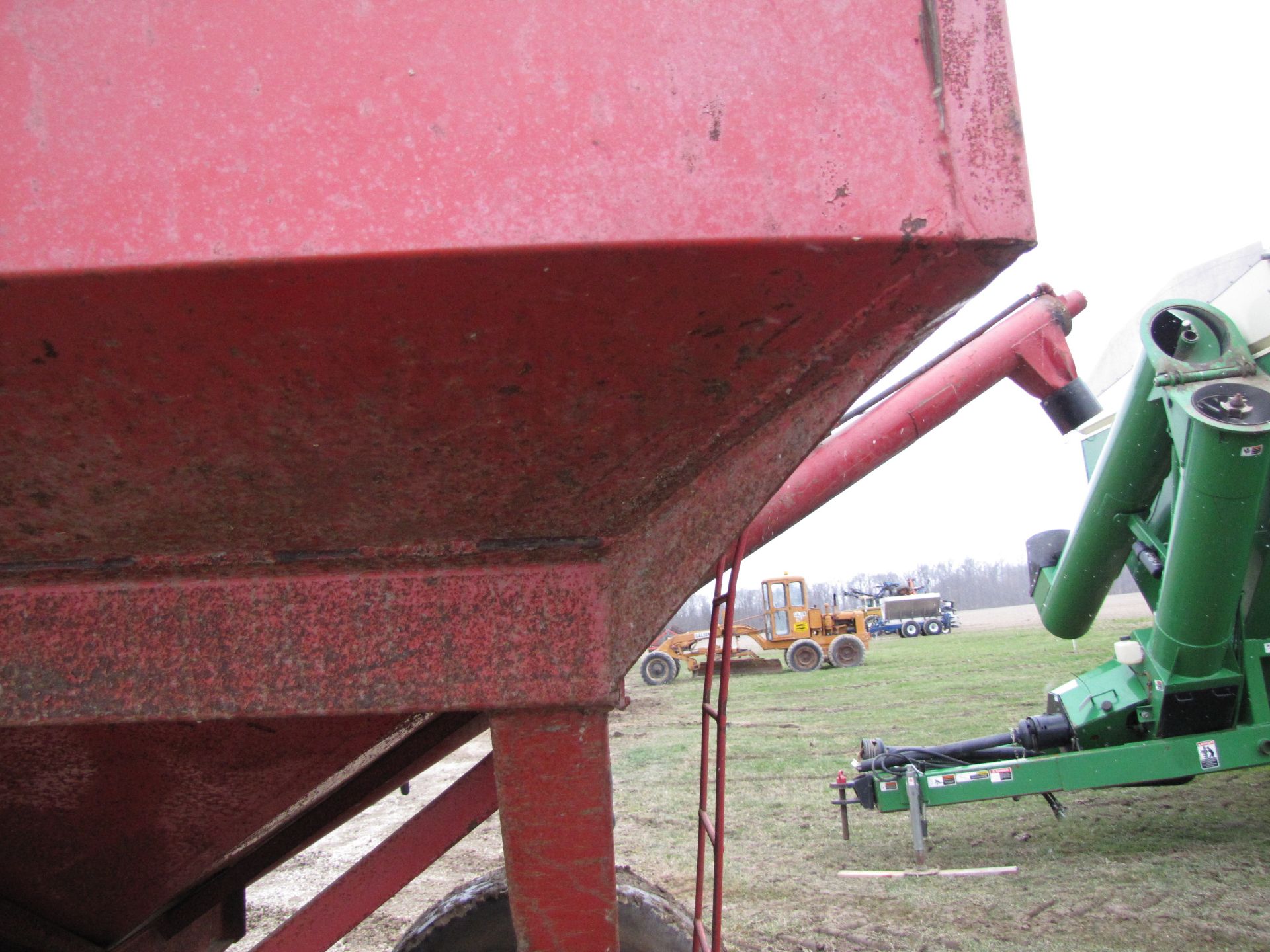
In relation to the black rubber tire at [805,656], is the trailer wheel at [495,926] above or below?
above

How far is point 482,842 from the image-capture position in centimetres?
555

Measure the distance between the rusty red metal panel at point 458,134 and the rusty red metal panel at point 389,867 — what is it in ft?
4.85

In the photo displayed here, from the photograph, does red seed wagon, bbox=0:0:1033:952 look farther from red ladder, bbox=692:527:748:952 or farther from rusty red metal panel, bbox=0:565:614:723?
red ladder, bbox=692:527:748:952

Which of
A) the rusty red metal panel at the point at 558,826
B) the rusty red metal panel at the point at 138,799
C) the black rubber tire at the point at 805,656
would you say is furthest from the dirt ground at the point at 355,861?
the black rubber tire at the point at 805,656

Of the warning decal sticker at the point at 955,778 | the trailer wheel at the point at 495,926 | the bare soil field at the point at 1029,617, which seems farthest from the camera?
the bare soil field at the point at 1029,617

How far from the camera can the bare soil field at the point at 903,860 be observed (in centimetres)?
365

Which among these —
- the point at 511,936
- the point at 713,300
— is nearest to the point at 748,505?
the point at 713,300

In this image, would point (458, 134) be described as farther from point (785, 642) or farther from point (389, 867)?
point (785, 642)

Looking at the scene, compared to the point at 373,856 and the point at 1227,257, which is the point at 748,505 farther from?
the point at 1227,257

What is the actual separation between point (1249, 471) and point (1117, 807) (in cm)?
269

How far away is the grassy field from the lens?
3.63 metres

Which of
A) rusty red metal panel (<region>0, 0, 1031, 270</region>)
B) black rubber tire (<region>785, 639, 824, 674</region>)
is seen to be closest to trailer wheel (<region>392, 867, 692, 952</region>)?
rusty red metal panel (<region>0, 0, 1031, 270</region>)

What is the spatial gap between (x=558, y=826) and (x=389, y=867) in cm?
88

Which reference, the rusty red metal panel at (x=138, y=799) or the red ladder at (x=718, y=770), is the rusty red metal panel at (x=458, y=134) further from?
the rusty red metal panel at (x=138, y=799)
